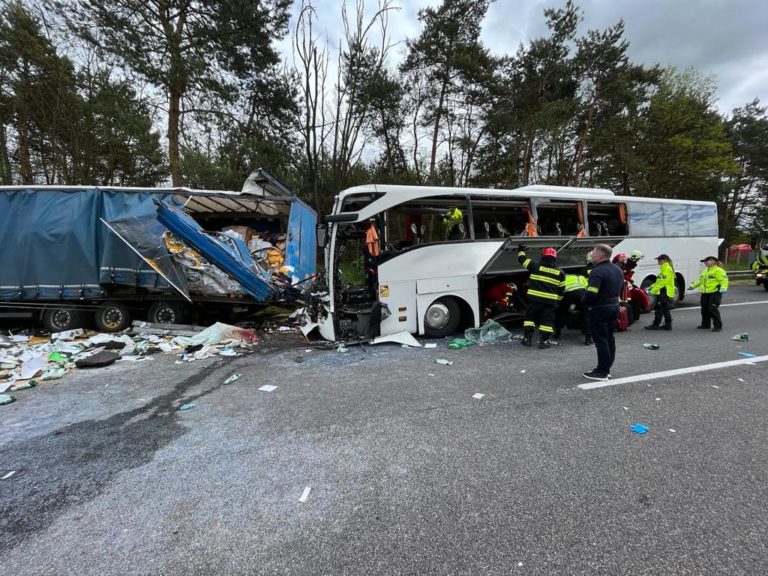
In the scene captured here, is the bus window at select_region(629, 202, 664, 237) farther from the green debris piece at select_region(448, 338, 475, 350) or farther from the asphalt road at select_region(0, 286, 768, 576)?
the green debris piece at select_region(448, 338, 475, 350)

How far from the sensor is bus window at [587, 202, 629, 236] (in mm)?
7949

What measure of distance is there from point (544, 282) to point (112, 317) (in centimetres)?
812

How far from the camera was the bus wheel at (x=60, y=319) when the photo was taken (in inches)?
267

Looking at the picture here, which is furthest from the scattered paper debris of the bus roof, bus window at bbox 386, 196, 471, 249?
bus window at bbox 386, 196, 471, 249

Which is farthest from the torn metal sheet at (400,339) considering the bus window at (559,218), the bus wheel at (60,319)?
the bus wheel at (60,319)

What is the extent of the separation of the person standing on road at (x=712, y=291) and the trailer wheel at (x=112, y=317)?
1125 cm

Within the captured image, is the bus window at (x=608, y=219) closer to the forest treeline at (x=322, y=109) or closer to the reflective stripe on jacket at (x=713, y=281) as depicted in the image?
the reflective stripe on jacket at (x=713, y=281)

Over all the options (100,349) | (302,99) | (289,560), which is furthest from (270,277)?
(302,99)

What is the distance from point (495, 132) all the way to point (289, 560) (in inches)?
745

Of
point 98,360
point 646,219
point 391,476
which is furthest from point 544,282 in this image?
point 98,360

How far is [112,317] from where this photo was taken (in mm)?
6992

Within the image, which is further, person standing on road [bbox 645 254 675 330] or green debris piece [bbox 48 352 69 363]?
person standing on road [bbox 645 254 675 330]

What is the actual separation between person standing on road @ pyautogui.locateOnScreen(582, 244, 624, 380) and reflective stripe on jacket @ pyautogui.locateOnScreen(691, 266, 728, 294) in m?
4.08

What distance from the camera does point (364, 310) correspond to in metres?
6.33
